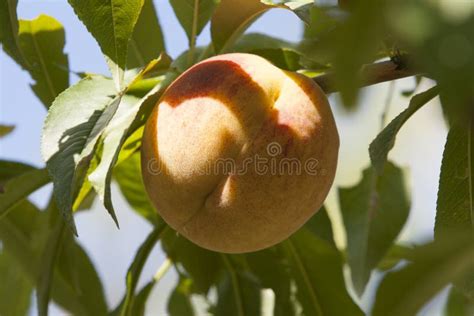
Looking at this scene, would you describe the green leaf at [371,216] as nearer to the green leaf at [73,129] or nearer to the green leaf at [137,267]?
the green leaf at [137,267]

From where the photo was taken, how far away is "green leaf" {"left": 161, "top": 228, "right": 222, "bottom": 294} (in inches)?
54.8

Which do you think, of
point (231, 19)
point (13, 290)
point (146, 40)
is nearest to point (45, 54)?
point (146, 40)

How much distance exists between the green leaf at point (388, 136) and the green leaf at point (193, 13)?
1.19 feet

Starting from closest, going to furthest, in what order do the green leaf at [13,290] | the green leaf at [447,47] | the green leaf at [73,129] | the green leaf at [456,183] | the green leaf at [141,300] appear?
the green leaf at [447,47], the green leaf at [73,129], the green leaf at [456,183], the green leaf at [141,300], the green leaf at [13,290]

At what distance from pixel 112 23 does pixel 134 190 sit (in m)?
0.63

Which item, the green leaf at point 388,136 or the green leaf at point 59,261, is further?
the green leaf at point 59,261

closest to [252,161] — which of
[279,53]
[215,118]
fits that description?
[215,118]

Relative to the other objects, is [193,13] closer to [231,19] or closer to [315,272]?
[231,19]

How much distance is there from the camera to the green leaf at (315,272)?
135cm

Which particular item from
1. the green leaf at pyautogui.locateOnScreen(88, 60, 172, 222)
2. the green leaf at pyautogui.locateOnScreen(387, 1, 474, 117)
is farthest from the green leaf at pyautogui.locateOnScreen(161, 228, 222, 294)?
the green leaf at pyautogui.locateOnScreen(387, 1, 474, 117)

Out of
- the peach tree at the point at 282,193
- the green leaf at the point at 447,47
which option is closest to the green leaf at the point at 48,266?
the peach tree at the point at 282,193

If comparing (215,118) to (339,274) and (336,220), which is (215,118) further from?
(336,220)

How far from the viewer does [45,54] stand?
1.38 m

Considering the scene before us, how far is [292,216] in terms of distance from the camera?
0.93 m
